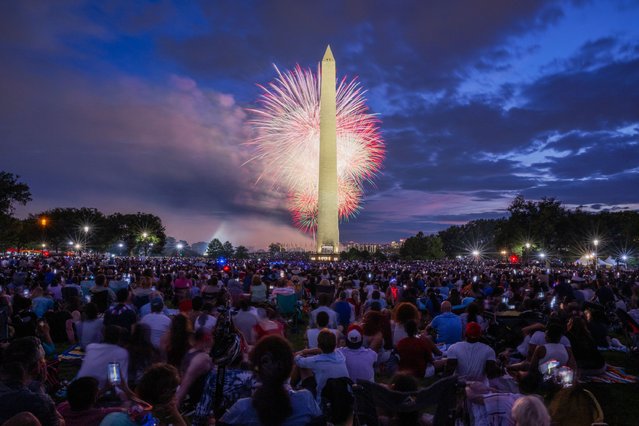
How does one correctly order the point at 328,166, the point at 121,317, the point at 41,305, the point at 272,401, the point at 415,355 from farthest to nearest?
the point at 328,166 → the point at 41,305 → the point at 121,317 → the point at 415,355 → the point at 272,401

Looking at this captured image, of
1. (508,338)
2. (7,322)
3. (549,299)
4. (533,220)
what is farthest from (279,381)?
(533,220)

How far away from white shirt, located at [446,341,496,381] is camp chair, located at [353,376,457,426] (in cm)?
154

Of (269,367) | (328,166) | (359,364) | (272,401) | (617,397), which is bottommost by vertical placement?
(617,397)

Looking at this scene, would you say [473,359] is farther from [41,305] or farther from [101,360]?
[41,305]

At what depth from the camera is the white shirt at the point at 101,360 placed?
19.8 ft

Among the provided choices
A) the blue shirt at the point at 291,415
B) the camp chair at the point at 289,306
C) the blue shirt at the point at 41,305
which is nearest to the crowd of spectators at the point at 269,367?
the blue shirt at the point at 291,415

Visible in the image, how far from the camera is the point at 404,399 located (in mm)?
4195

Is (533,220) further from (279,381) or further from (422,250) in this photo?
(279,381)

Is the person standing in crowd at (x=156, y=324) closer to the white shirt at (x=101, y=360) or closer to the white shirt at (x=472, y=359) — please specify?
the white shirt at (x=101, y=360)

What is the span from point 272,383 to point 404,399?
54.0 inches

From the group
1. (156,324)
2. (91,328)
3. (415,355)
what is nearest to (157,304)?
(156,324)

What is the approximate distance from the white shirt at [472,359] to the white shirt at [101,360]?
4301 mm

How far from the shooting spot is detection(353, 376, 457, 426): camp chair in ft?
13.8

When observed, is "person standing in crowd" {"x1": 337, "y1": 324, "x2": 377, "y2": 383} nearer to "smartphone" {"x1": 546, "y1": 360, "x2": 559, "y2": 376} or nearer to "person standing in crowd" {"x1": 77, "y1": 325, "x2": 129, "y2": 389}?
"smartphone" {"x1": 546, "y1": 360, "x2": 559, "y2": 376}
